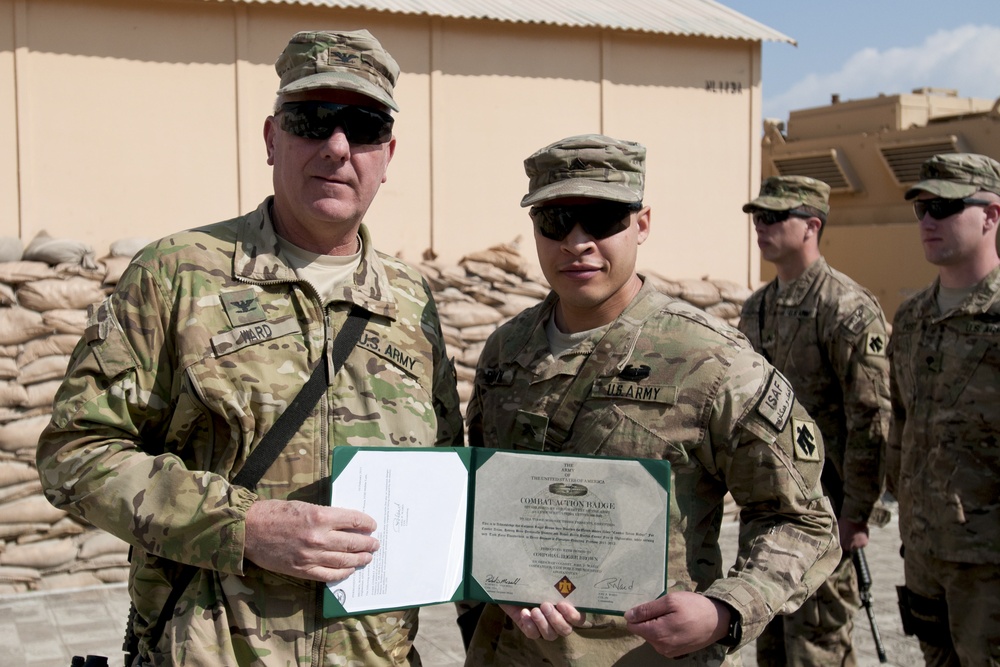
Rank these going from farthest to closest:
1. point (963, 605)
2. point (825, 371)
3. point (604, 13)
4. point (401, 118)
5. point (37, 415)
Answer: point (604, 13) → point (401, 118) → point (37, 415) → point (825, 371) → point (963, 605)

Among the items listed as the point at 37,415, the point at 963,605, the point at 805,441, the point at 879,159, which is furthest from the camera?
the point at 879,159

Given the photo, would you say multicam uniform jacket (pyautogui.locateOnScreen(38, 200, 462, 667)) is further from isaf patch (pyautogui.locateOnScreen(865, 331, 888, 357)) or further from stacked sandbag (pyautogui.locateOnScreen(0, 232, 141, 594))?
stacked sandbag (pyautogui.locateOnScreen(0, 232, 141, 594))

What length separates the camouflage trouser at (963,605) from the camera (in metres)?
3.46

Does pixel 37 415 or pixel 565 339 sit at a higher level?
pixel 565 339

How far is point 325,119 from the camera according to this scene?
2.18m

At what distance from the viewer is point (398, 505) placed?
2016 millimetres

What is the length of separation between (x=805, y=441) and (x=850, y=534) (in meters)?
2.28

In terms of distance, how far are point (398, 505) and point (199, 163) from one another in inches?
214

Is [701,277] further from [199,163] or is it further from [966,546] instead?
[966,546]

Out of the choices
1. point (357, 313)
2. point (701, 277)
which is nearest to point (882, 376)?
point (357, 313)

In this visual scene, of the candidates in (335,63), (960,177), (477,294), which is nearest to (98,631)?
(477,294)

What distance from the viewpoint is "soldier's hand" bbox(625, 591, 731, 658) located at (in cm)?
189

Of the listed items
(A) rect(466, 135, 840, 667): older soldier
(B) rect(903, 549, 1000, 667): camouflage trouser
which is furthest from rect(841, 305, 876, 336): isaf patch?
(A) rect(466, 135, 840, 667): older soldier

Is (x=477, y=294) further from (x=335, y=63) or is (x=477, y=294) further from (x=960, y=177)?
(x=335, y=63)
